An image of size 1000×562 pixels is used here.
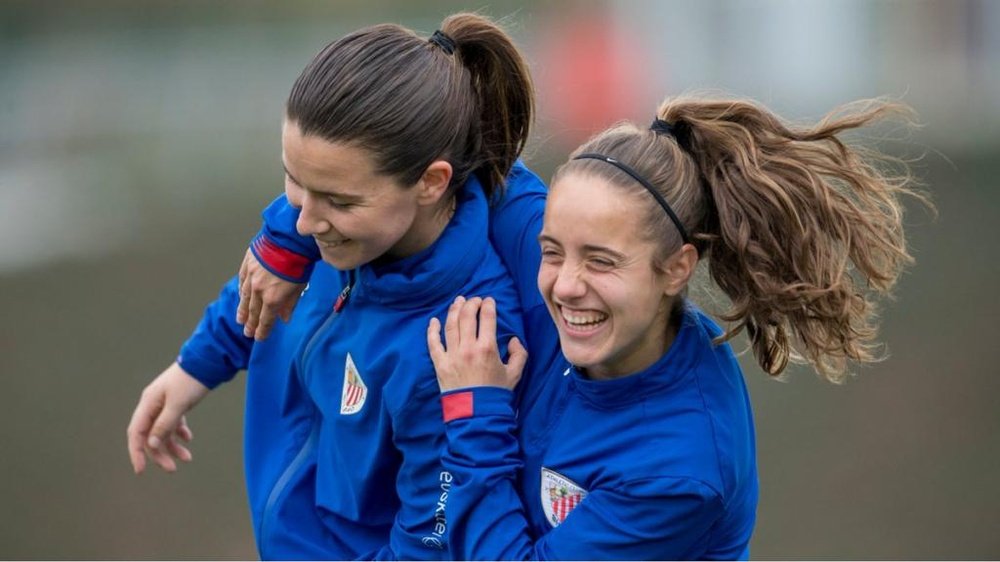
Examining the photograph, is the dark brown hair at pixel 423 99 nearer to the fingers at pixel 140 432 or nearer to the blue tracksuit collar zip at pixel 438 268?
the blue tracksuit collar zip at pixel 438 268

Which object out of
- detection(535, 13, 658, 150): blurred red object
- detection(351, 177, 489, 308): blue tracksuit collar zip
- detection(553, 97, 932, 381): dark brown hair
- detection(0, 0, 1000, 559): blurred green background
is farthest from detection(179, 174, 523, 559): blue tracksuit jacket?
detection(535, 13, 658, 150): blurred red object

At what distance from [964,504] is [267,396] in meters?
2.78

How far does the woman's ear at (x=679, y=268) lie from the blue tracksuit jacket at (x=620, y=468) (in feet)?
0.22

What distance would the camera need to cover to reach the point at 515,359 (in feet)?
6.01

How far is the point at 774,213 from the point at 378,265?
53 centimetres

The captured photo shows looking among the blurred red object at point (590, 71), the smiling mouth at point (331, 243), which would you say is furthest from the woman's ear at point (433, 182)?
the blurred red object at point (590, 71)

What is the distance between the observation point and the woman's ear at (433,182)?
181 cm

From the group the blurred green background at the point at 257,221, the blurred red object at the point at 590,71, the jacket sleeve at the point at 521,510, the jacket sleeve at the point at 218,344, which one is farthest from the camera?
the blurred red object at the point at 590,71

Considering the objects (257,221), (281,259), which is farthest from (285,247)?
(257,221)

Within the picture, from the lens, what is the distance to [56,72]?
7770 mm

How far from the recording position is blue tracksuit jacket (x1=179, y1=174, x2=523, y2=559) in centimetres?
184

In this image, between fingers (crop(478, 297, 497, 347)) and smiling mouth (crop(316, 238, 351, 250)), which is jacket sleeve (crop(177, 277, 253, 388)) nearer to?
smiling mouth (crop(316, 238, 351, 250))

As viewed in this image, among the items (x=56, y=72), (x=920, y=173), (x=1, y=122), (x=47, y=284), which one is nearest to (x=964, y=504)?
(x=920, y=173)

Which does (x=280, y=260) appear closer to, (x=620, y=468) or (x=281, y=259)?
(x=281, y=259)
